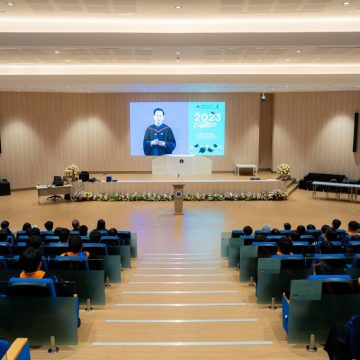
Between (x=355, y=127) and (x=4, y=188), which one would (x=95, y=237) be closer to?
(x=4, y=188)

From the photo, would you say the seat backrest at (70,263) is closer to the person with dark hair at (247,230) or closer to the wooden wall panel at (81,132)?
the person with dark hair at (247,230)

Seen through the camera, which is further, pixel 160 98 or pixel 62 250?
pixel 160 98

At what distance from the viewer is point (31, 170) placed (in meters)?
18.4

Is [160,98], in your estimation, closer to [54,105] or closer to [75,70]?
[54,105]

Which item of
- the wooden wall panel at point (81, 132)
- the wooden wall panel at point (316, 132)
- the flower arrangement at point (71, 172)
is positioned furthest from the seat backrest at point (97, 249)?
the wooden wall panel at point (316, 132)

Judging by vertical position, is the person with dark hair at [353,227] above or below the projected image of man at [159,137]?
below

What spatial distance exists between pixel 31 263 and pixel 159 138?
629 inches

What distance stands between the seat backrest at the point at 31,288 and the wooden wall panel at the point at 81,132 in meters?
→ 15.0

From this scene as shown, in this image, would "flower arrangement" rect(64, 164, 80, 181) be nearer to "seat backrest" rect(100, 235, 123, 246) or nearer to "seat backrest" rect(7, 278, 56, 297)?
"seat backrest" rect(100, 235, 123, 246)

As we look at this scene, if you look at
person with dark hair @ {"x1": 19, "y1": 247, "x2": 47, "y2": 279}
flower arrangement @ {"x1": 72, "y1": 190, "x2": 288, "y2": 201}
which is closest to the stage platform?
flower arrangement @ {"x1": 72, "y1": 190, "x2": 288, "y2": 201}

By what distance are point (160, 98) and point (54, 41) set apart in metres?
11.3

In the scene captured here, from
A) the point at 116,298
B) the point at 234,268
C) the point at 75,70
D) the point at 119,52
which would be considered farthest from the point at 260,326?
the point at 75,70

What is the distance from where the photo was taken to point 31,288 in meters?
4.01

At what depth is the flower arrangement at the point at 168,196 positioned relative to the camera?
15.7 meters
